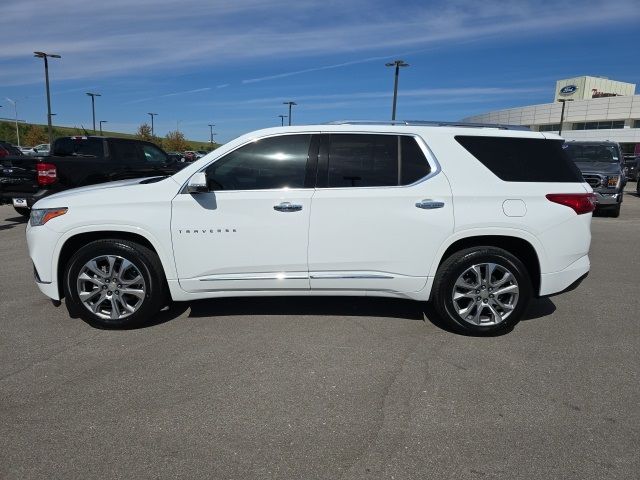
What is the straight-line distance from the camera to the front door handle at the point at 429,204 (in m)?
3.98

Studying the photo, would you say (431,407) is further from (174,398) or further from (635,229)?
(635,229)

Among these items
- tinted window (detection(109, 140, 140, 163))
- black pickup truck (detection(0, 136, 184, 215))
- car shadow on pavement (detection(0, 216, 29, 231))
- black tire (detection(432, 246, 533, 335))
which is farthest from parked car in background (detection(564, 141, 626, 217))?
car shadow on pavement (detection(0, 216, 29, 231))

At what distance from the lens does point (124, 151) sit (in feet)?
33.2

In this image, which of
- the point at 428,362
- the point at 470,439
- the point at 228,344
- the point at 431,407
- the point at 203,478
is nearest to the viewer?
the point at 203,478

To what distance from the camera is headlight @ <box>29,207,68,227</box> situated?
4.06 m

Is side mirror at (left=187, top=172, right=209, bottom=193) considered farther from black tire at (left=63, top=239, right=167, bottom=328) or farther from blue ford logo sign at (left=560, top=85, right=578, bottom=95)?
blue ford logo sign at (left=560, top=85, right=578, bottom=95)

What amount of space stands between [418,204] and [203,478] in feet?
8.59

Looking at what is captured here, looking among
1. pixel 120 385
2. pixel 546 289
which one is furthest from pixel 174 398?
pixel 546 289

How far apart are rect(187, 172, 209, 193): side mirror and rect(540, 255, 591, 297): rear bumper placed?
298 centimetres

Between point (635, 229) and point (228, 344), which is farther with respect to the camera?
point (635, 229)

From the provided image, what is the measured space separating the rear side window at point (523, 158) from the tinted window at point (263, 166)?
4.74 feet

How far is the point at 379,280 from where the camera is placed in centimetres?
407

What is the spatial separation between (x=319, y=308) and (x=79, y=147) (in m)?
7.70

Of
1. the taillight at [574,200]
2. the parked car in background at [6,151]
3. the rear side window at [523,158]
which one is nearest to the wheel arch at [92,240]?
the rear side window at [523,158]
